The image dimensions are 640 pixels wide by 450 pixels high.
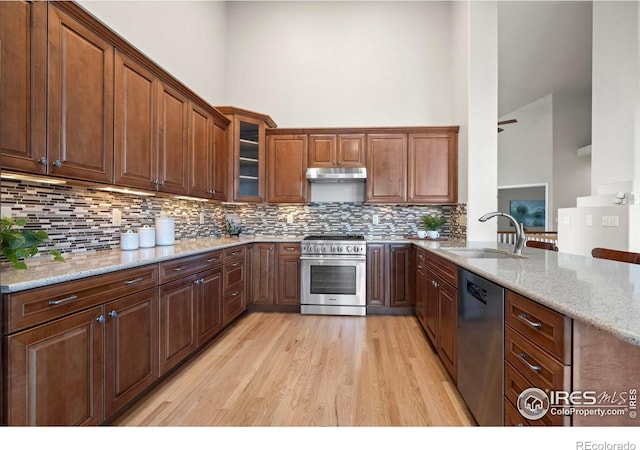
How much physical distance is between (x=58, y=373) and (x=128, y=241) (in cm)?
115

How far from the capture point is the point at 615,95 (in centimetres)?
352

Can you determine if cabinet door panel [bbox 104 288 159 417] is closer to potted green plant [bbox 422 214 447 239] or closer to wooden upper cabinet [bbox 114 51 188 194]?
wooden upper cabinet [bbox 114 51 188 194]

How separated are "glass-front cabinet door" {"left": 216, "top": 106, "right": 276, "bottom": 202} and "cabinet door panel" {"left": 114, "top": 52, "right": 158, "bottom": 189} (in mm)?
1340

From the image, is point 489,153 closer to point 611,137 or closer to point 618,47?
point 611,137

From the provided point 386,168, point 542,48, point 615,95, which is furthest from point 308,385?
point 542,48

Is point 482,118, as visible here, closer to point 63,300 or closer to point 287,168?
point 287,168

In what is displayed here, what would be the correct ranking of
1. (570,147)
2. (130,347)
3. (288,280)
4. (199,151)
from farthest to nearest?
(570,147) → (288,280) → (199,151) → (130,347)

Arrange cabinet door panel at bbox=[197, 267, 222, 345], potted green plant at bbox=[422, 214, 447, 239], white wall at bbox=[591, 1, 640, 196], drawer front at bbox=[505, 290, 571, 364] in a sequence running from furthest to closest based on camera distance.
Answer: potted green plant at bbox=[422, 214, 447, 239]
white wall at bbox=[591, 1, 640, 196]
cabinet door panel at bbox=[197, 267, 222, 345]
drawer front at bbox=[505, 290, 571, 364]

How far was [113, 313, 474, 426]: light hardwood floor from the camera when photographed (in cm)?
169

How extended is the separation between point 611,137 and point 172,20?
5233 millimetres

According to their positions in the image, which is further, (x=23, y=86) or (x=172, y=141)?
(x=172, y=141)

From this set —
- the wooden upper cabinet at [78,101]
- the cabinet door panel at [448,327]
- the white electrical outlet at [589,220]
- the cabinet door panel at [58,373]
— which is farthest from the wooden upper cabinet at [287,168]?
the white electrical outlet at [589,220]

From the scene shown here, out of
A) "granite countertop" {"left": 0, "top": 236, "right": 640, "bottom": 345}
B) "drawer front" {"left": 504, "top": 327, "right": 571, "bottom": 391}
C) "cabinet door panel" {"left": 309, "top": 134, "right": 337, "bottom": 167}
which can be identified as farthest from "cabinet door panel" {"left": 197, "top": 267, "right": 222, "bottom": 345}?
"drawer front" {"left": 504, "top": 327, "right": 571, "bottom": 391}
